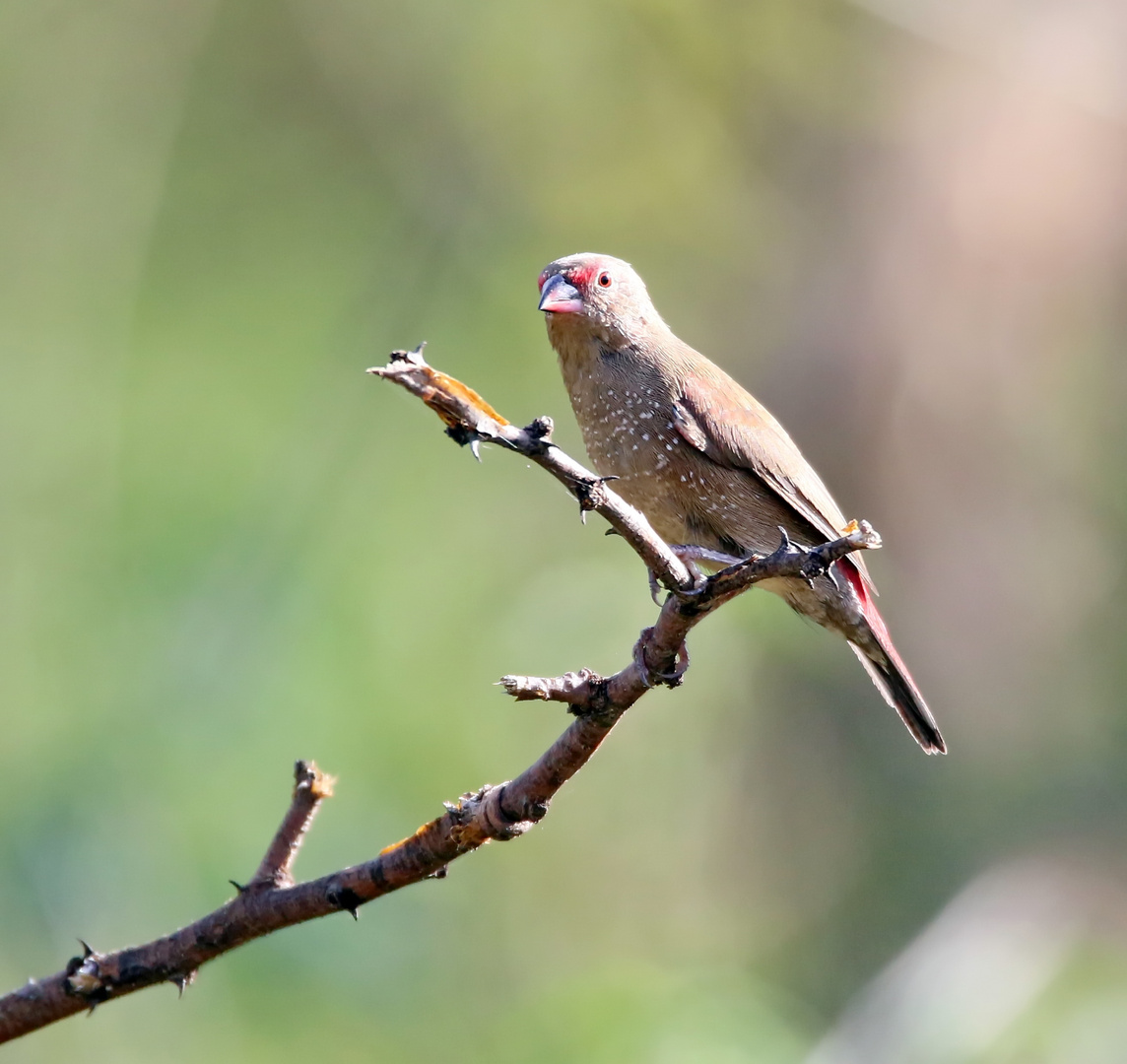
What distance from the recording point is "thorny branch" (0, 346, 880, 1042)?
270cm

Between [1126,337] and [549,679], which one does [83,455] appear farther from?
[1126,337]

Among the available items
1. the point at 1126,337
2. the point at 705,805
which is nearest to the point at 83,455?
the point at 705,805

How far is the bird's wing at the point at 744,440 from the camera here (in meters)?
3.98

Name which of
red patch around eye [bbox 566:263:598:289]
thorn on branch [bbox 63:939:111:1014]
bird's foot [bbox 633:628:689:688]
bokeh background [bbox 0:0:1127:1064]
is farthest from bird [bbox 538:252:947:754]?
bokeh background [bbox 0:0:1127:1064]

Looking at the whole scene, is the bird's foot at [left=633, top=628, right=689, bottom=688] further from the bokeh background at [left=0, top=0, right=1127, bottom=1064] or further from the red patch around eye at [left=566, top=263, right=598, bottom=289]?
the bokeh background at [left=0, top=0, right=1127, bottom=1064]

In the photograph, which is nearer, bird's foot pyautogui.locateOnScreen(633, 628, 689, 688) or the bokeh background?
bird's foot pyautogui.locateOnScreen(633, 628, 689, 688)

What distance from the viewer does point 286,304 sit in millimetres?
8609

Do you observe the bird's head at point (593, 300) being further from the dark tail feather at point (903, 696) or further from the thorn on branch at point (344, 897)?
the thorn on branch at point (344, 897)

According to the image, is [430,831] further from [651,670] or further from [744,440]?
[744,440]

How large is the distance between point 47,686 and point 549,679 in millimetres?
4845

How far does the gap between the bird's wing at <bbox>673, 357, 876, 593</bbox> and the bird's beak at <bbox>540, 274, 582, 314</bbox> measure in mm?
425

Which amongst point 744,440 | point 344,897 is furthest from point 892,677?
point 344,897

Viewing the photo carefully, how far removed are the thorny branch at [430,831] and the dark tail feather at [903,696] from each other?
5.22 feet

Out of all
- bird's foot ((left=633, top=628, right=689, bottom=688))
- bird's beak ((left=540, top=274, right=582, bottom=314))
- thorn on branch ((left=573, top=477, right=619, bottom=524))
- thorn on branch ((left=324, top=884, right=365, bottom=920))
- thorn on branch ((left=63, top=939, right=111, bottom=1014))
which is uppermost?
bird's beak ((left=540, top=274, right=582, bottom=314))
